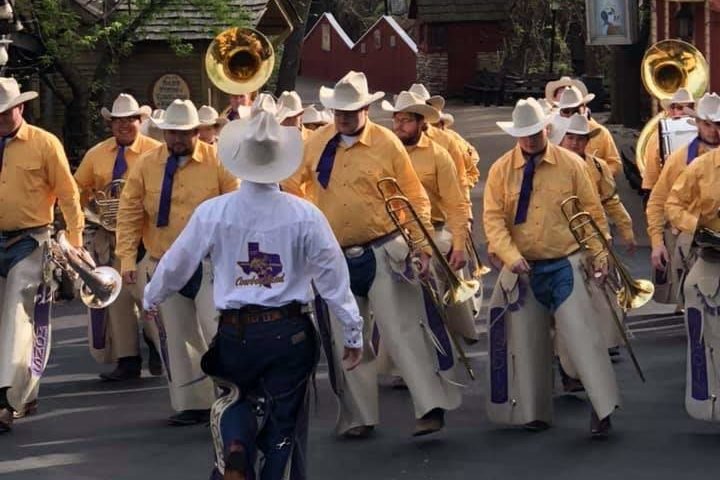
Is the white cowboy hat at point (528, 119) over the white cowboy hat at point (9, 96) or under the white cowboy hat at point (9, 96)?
under

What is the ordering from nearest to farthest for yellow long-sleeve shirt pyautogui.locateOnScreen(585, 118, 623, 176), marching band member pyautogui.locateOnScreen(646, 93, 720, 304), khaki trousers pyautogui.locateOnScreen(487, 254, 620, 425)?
khaki trousers pyautogui.locateOnScreen(487, 254, 620, 425) < marching band member pyautogui.locateOnScreen(646, 93, 720, 304) < yellow long-sleeve shirt pyautogui.locateOnScreen(585, 118, 623, 176)

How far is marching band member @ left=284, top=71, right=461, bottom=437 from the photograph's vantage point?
10633 millimetres

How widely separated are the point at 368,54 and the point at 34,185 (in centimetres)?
4507

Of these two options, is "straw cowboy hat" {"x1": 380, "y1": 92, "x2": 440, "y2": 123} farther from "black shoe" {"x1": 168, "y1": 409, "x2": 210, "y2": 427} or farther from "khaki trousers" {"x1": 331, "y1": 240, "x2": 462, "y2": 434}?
"black shoe" {"x1": 168, "y1": 409, "x2": 210, "y2": 427}

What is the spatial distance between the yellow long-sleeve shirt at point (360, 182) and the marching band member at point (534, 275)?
1.80 ft

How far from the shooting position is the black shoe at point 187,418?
1118cm

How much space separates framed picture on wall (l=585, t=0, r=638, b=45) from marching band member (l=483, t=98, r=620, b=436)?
21.4 m

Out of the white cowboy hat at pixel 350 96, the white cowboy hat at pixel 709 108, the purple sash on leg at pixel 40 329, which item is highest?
the white cowboy hat at pixel 350 96

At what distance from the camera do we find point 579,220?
10711mm

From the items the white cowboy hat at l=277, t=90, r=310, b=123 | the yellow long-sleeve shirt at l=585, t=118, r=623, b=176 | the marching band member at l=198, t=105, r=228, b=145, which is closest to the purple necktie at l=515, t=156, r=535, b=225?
the marching band member at l=198, t=105, r=228, b=145

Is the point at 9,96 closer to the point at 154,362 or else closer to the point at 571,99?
the point at 154,362

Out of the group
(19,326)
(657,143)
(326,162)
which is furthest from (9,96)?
(657,143)

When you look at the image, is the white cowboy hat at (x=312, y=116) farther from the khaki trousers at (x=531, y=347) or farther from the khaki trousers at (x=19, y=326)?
the khaki trousers at (x=531, y=347)

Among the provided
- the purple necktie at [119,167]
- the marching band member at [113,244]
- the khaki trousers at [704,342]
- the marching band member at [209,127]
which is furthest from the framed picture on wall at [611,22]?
the khaki trousers at [704,342]
